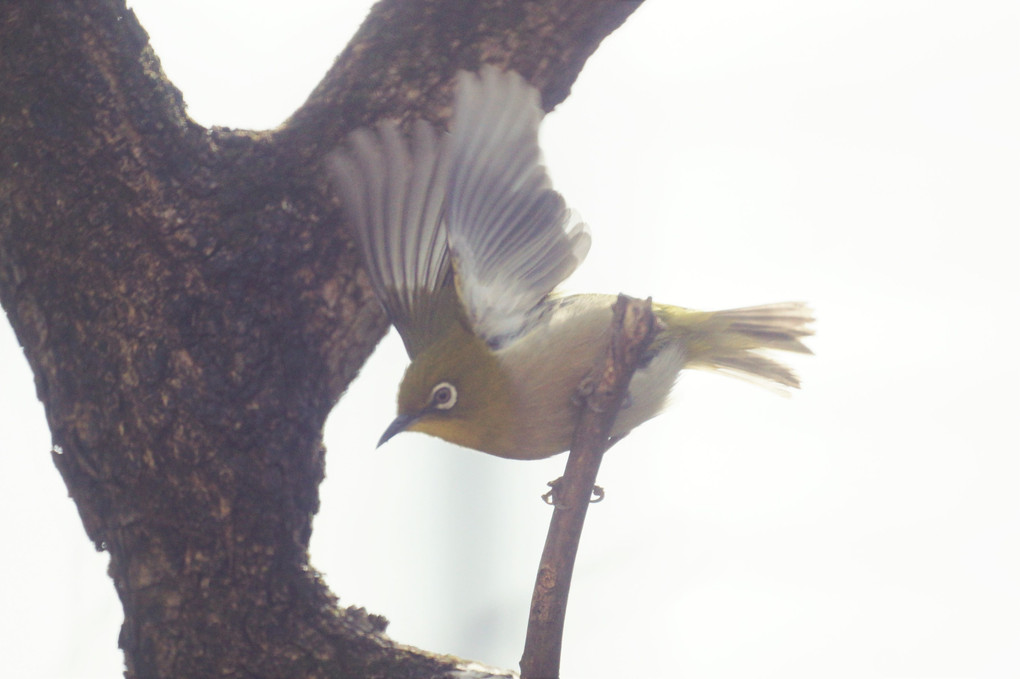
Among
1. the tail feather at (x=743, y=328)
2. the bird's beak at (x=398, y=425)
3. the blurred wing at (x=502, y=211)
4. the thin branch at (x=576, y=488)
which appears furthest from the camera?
the tail feather at (x=743, y=328)

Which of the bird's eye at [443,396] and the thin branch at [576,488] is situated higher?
the bird's eye at [443,396]

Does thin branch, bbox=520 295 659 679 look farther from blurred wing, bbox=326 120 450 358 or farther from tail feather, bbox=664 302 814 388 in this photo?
tail feather, bbox=664 302 814 388

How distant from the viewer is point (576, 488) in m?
1.72

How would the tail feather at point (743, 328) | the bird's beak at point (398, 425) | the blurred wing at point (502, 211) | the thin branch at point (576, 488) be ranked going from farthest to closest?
1. the tail feather at point (743, 328)
2. the bird's beak at point (398, 425)
3. the blurred wing at point (502, 211)
4. the thin branch at point (576, 488)

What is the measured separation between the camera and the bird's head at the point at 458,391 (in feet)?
6.86

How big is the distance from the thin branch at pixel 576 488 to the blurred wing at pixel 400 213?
52 centimetres

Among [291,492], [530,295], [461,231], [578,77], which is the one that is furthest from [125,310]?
[578,77]

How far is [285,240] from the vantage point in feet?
6.38

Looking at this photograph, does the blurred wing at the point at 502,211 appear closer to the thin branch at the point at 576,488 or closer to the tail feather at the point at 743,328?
the thin branch at the point at 576,488

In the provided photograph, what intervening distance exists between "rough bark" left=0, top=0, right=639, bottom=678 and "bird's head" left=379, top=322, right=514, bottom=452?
0.76 ft

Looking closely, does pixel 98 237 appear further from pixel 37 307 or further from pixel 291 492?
pixel 291 492

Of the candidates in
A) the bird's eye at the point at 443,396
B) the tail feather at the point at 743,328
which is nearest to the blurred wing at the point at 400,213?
the bird's eye at the point at 443,396

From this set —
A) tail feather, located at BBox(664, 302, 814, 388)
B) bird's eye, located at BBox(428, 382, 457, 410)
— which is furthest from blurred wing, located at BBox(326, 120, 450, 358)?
tail feather, located at BBox(664, 302, 814, 388)

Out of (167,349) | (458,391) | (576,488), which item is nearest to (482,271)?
(458,391)
